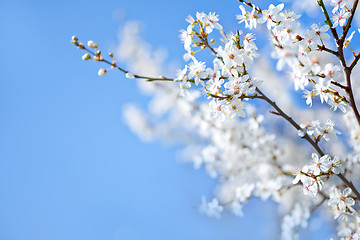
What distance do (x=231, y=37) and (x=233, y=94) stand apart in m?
0.20

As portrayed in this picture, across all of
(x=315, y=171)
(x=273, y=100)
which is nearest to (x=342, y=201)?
(x=315, y=171)

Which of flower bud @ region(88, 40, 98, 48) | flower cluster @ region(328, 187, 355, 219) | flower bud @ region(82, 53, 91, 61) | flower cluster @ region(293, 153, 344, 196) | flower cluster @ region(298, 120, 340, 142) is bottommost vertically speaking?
flower cluster @ region(328, 187, 355, 219)

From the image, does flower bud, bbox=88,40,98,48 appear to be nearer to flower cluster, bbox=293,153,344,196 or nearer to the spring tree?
the spring tree

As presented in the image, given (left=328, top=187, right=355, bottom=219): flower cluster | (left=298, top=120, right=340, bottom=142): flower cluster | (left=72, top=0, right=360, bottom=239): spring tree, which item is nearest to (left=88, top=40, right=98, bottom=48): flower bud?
(left=72, top=0, right=360, bottom=239): spring tree

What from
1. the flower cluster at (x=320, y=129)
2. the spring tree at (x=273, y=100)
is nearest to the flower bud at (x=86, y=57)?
the spring tree at (x=273, y=100)

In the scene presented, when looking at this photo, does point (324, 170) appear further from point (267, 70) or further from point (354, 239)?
point (267, 70)

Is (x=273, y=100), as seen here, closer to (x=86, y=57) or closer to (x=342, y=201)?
(x=342, y=201)

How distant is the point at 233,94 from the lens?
109 cm

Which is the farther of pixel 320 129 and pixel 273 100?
pixel 273 100

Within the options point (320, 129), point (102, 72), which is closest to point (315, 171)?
point (320, 129)

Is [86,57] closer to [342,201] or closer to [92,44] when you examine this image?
[92,44]

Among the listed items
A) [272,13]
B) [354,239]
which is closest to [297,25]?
[272,13]

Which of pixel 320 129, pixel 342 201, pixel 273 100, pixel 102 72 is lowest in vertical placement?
pixel 342 201

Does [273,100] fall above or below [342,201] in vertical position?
above
